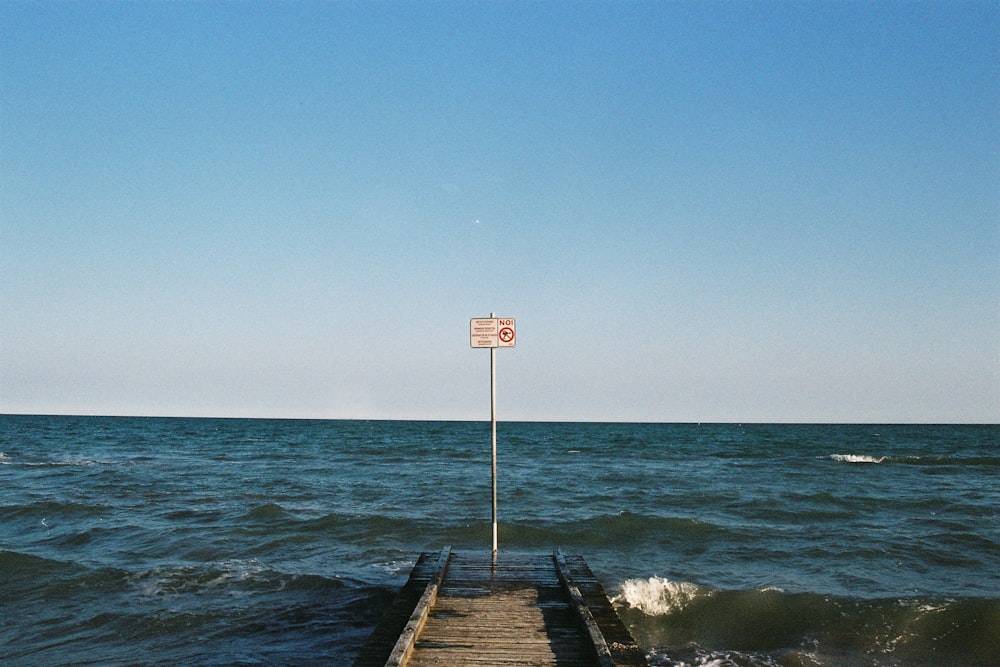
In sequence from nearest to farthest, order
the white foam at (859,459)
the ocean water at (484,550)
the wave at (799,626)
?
the wave at (799,626)
the ocean water at (484,550)
the white foam at (859,459)

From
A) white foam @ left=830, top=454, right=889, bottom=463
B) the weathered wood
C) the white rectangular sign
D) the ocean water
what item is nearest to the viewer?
the weathered wood

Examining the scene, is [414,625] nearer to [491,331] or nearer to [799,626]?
[491,331]

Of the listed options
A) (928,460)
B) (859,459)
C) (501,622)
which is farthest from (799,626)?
(928,460)

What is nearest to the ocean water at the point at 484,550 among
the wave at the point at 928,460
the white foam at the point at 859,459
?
the wave at the point at 928,460

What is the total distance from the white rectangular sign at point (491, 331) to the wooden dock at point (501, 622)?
3033mm

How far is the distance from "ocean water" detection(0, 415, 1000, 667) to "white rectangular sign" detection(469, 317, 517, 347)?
14.0 feet

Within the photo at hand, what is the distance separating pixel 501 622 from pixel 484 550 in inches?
187

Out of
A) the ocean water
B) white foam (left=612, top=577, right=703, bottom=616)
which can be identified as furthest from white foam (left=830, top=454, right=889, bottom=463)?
white foam (left=612, top=577, right=703, bottom=616)

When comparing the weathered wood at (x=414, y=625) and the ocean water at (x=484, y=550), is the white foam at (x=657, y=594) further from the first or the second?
the weathered wood at (x=414, y=625)

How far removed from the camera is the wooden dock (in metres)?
5.84

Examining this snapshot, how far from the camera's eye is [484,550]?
11539 mm

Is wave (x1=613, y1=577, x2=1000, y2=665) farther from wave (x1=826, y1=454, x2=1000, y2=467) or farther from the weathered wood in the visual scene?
wave (x1=826, y1=454, x2=1000, y2=467)

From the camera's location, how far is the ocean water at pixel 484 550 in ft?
29.2

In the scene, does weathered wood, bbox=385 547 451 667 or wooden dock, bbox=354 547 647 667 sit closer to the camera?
weathered wood, bbox=385 547 451 667
